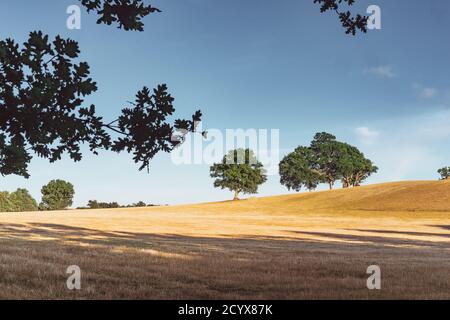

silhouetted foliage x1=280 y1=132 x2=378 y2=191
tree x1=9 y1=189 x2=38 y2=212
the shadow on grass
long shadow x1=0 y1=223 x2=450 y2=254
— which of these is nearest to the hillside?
silhouetted foliage x1=280 y1=132 x2=378 y2=191

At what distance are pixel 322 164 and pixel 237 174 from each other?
25.9 metres

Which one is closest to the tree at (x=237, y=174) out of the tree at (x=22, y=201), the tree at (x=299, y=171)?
the tree at (x=299, y=171)

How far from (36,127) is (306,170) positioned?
12036 cm

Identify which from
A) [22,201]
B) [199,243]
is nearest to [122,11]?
[199,243]

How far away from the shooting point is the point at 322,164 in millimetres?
127188

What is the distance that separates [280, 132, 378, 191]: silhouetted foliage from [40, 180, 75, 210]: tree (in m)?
63.7

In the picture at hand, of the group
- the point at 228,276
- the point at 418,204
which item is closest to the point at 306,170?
the point at 418,204

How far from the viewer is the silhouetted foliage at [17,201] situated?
556 ft

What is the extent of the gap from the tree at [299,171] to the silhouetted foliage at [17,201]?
329 ft

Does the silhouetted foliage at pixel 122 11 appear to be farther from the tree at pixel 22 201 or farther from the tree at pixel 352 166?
the tree at pixel 22 201
